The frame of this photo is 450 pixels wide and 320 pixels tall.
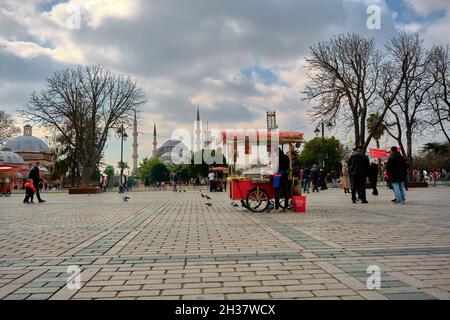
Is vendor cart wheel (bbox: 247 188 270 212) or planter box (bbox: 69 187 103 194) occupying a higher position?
vendor cart wheel (bbox: 247 188 270 212)

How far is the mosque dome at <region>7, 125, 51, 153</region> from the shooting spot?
10844 centimetres

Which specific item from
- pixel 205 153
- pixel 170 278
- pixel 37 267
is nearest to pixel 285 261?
pixel 170 278

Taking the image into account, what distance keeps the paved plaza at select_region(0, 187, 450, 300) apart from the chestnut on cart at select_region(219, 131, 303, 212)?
357cm

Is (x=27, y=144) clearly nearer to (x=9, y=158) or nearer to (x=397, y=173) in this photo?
(x=9, y=158)

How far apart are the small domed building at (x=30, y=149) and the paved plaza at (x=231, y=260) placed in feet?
355

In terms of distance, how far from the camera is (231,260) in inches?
193

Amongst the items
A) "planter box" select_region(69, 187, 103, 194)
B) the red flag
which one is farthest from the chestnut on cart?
"planter box" select_region(69, 187, 103, 194)

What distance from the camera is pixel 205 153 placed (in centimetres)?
8950

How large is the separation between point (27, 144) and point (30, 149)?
5.72ft

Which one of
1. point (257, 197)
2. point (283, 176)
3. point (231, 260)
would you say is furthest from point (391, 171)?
point (231, 260)

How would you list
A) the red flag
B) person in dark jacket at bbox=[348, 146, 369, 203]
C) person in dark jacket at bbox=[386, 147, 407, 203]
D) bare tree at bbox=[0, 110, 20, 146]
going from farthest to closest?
bare tree at bbox=[0, 110, 20, 146], the red flag, person in dark jacket at bbox=[348, 146, 369, 203], person in dark jacket at bbox=[386, 147, 407, 203]

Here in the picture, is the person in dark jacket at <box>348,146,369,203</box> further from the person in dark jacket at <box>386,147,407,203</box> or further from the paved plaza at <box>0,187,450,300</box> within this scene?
the paved plaza at <box>0,187,450,300</box>

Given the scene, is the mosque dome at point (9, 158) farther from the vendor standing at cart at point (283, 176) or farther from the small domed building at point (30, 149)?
the vendor standing at cart at point (283, 176)

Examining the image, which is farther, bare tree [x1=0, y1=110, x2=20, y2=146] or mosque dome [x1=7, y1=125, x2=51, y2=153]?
mosque dome [x1=7, y1=125, x2=51, y2=153]
